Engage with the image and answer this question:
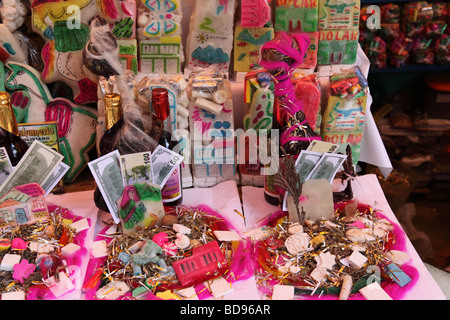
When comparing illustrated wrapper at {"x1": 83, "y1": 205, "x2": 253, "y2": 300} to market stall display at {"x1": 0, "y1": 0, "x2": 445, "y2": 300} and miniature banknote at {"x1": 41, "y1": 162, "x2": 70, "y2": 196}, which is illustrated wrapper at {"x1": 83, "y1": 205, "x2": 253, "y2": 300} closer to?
market stall display at {"x1": 0, "y1": 0, "x2": 445, "y2": 300}

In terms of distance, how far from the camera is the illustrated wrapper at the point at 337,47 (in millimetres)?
1684

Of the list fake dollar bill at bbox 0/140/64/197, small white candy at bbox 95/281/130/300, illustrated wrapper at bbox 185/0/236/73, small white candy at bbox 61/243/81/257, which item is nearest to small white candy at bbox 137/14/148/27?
illustrated wrapper at bbox 185/0/236/73

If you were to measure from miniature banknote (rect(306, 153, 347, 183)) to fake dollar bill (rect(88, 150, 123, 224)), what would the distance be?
23.4 inches

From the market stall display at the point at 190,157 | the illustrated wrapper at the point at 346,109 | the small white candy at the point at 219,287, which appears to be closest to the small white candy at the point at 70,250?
the market stall display at the point at 190,157

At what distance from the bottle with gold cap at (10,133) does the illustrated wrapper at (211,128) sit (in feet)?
1.83

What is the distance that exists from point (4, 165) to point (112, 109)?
377 millimetres

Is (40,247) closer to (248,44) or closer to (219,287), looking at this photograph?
(219,287)

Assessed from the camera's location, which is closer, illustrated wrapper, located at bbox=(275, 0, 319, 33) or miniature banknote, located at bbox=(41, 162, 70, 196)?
miniature banknote, located at bbox=(41, 162, 70, 196)

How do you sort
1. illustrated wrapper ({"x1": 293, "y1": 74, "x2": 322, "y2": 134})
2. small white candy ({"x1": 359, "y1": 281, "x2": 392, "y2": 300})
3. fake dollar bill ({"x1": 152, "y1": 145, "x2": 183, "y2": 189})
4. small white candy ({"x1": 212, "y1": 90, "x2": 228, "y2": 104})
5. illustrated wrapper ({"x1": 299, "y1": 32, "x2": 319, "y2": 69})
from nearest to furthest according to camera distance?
small white candy ({"x1": 359, "y1": 281, "x2": 392, "y2": 300}) → fake dollar bill ({"x1": 152, "y1": 145, "x2": 183, "y2": 189}) → small white candy ({"x1": 212, "y1": 90, "x2": 228, "y2": 104}) → illustrated wrapper ({"x1": 293, "y1": 74, "x2": 322, "y2": 134}) → illustrated wrapper ({"x1": 299, "y1": 32, "x2": 319, "y2": 69})

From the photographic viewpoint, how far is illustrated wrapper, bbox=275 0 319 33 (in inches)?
63.9

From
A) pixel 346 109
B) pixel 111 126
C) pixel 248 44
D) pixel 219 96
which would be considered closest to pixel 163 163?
pixel 111 126

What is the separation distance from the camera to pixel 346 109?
1611mm

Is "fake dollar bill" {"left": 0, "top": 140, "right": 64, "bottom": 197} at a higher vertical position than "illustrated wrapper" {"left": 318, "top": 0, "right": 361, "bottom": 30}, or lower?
lower

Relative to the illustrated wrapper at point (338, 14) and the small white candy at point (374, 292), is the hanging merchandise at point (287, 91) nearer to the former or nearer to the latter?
the illustrated wrapper at point (338, 14)
